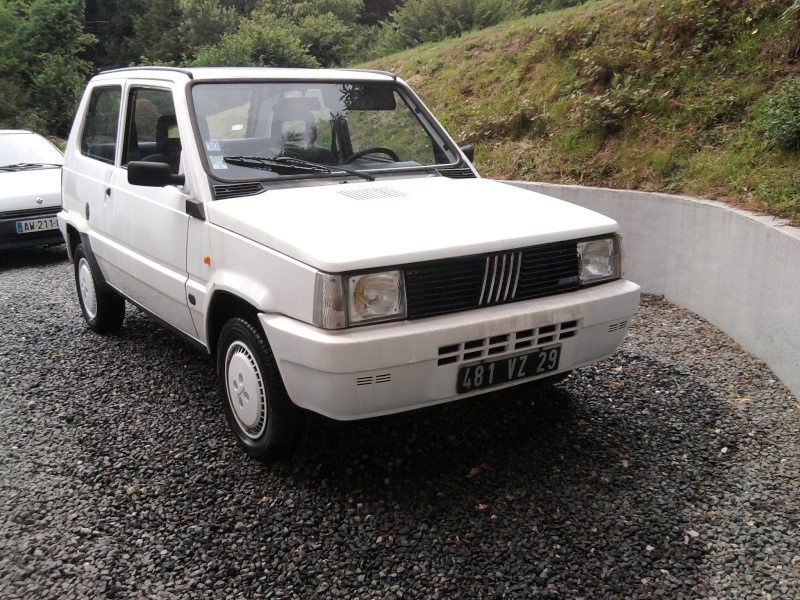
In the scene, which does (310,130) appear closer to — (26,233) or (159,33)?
(26,233)

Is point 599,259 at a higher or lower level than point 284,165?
lower

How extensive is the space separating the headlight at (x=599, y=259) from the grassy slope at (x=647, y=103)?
6.17 feet

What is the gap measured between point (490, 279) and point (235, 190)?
1.44 metres

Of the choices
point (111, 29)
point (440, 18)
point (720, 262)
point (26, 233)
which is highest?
point (111, 29)

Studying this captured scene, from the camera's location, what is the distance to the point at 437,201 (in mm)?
3688

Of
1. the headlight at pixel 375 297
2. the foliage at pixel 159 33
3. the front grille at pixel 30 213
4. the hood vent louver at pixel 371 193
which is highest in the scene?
the foliage at pixel 159 33

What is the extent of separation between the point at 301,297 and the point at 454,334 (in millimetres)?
667

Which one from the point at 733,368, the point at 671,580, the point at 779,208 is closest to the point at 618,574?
the point at 671,580

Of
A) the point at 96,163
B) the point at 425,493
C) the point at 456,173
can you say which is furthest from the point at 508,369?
the point at 96,163

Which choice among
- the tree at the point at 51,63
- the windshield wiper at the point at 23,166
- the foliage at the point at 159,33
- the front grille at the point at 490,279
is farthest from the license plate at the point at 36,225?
the foliage at the point at 159,33

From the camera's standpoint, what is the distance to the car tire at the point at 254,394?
3.30m

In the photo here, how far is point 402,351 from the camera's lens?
2.93m

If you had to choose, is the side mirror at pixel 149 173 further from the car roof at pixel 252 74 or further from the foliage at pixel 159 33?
the foliage at pixel 159 33

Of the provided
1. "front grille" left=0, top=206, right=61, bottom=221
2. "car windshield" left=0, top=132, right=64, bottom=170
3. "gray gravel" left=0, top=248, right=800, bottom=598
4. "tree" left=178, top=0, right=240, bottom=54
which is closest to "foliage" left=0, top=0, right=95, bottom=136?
"tree" left=178, top=0, right=240, bottom=54
